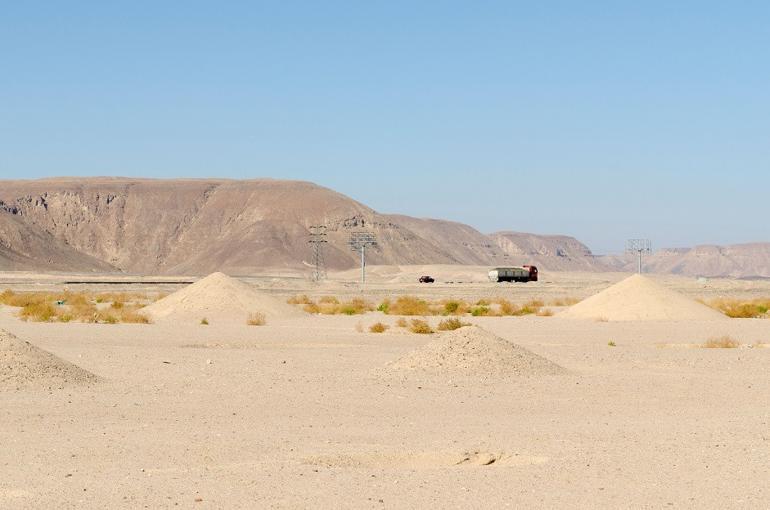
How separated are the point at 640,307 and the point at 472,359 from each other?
2222cm

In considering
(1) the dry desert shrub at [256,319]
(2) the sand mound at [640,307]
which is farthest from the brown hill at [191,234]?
(1) the dry desert shrub at [256,319]

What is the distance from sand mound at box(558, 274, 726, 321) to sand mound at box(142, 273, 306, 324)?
10.9 m

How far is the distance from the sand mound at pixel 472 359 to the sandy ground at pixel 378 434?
0.56 meters

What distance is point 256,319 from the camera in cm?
3906

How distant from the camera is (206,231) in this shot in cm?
19538

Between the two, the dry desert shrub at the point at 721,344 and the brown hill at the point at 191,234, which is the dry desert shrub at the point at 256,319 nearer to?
the dry desert shrub at the point at 721,344

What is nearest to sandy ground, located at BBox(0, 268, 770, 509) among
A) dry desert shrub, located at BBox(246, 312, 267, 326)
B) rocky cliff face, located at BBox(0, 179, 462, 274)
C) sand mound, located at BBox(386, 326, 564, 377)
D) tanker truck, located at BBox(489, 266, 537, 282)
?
sand mound, located at BBox(386, 326, 564, 377)

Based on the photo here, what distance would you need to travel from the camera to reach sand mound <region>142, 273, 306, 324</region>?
1597 inches

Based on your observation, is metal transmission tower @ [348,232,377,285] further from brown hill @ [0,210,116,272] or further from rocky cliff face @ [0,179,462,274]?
brown hill @ [0,210,116,272]

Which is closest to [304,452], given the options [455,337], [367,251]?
[455,337]

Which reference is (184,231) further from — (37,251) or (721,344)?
(721,344)

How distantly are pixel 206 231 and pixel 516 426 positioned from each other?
18301cm

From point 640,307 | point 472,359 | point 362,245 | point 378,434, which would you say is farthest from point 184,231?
point 378,434

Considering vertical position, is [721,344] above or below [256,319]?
below
